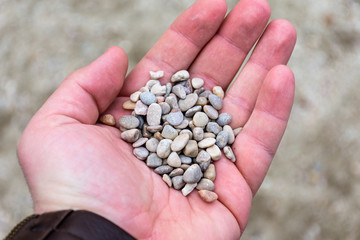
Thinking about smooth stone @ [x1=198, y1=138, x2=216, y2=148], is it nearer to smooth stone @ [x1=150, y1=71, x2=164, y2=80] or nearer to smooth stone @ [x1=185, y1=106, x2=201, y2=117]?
smooth stone @ [x1=185, y1=106, x2=201, y2=117]

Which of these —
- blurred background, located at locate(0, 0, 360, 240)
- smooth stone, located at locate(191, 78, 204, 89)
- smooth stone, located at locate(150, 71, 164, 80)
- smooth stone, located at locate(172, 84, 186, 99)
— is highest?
smooth stone, located at locate(150, 71, 164, 80)

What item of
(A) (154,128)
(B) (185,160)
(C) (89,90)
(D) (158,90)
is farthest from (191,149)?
(C) (89,90)

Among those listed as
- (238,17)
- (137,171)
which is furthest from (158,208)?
(238,17)

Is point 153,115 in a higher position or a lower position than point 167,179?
higher

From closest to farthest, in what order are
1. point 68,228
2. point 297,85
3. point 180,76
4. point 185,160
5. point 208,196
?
point 68,228, point 208,196, point 185,160, point 180,76, point 297,85

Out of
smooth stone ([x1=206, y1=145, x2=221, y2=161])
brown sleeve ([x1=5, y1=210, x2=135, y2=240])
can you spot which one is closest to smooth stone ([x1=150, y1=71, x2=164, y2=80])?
smooth stone ([x1=206, y1=145, x2=221, y2=161])

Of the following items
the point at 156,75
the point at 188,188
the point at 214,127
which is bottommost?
the point at 188,188

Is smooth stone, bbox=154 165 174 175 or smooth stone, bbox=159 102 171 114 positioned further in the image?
smooth stone, bbox=159 102 171 114

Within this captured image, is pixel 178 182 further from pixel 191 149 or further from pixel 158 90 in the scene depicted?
pixel 158 90
